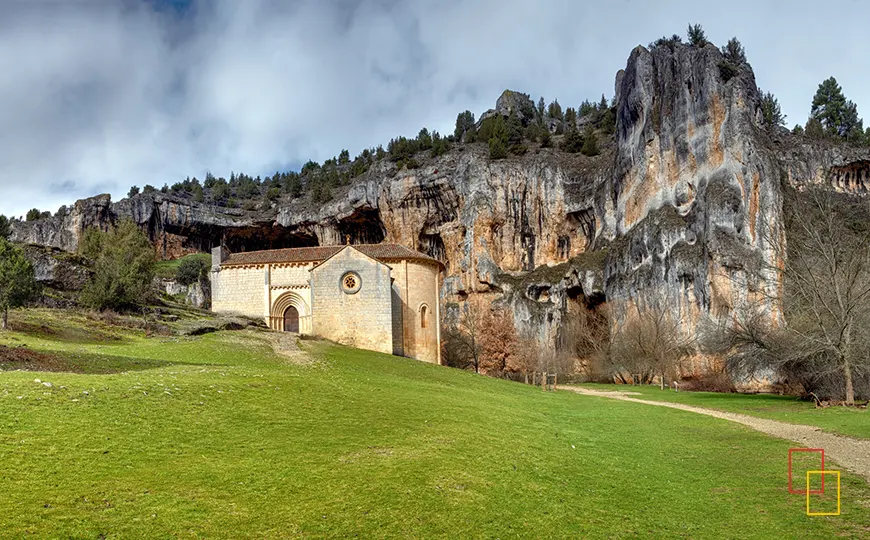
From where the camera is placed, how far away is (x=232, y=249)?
102m

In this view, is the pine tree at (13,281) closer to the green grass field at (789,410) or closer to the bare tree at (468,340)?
the green grass field at (789,410)

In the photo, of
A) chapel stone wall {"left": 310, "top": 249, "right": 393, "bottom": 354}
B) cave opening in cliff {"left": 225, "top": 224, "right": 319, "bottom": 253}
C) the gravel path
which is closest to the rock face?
chapel stone wall {"left": 310, "top": 249, "right": 393, "bottom": 354}

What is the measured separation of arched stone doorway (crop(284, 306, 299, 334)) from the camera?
174 ft

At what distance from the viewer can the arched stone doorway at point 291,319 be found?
52.9 m

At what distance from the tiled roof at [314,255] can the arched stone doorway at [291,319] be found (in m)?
4.17

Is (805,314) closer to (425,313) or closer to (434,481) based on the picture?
(434,481)

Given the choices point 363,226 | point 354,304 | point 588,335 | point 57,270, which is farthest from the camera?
point 363,226

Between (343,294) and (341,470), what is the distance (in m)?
36.9

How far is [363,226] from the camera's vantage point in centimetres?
8638

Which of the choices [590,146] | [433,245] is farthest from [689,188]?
[433,245]

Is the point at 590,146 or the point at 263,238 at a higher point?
the point at 590,146

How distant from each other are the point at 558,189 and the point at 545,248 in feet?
24.3

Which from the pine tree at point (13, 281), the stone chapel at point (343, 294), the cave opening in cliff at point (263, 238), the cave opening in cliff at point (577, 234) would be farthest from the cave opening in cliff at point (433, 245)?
the pine tree at point (13, 281)

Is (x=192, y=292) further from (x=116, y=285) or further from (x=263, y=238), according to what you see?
(x=116, y=285)
